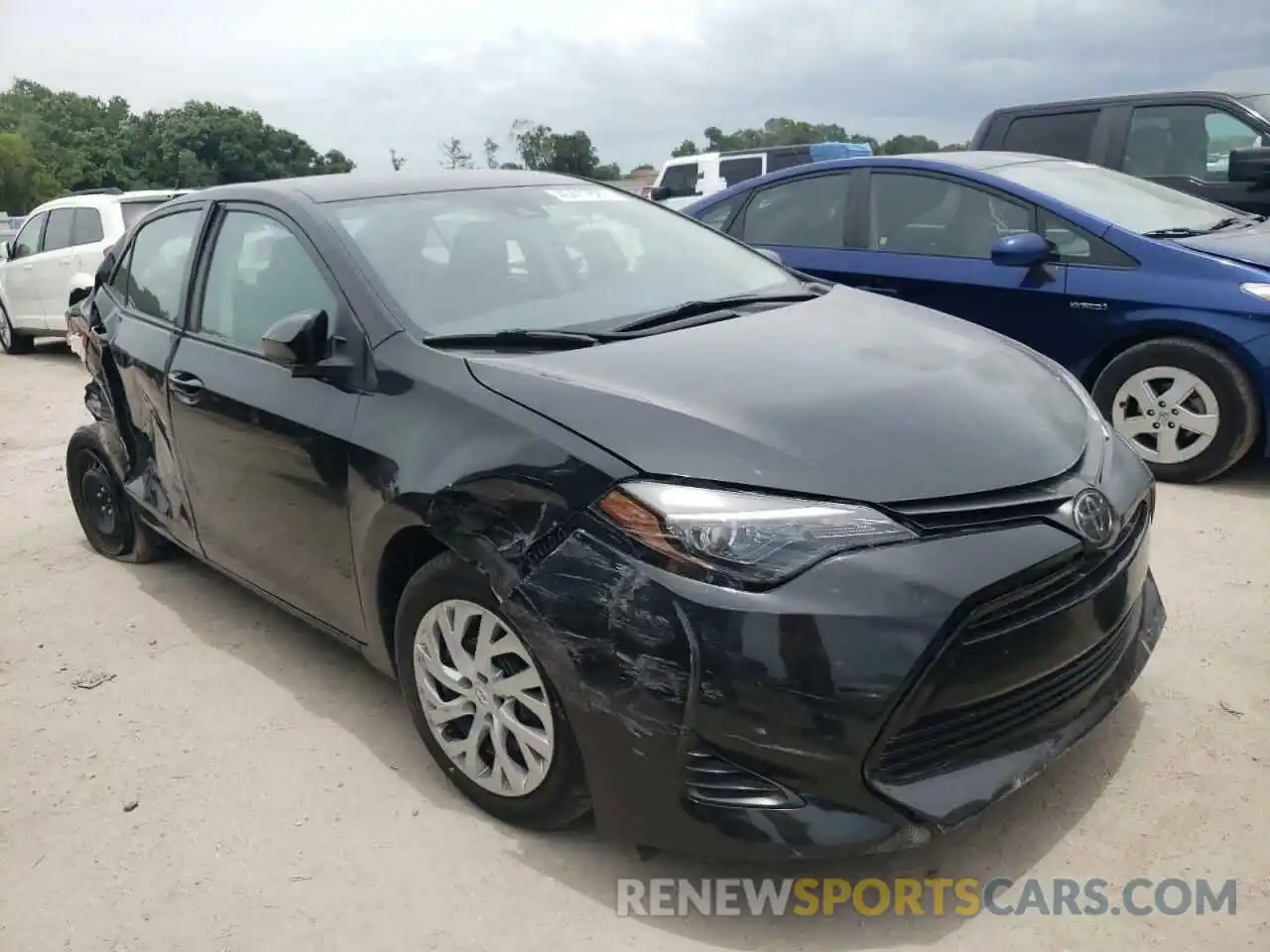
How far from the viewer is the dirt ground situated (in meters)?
2.31

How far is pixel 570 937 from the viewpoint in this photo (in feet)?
7.51

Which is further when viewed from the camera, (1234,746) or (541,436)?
(1234,746)

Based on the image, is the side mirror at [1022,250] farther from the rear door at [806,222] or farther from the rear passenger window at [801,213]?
the rear passenger window at [801,213]

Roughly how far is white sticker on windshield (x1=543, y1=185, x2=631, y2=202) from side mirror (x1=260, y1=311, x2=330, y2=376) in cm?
116

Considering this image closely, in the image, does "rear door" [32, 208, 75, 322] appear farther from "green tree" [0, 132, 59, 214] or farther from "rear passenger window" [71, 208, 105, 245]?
"green tree" [0, 132, 59, 214]

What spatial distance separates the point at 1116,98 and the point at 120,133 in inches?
3144

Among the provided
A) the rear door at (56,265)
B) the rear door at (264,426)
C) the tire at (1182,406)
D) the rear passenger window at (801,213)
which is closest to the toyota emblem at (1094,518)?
the rear door at (264,426)

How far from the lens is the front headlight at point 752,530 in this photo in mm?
2094

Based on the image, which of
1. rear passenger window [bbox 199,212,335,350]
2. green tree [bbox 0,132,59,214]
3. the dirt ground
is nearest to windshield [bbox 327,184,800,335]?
rear passenger window [bbox 199,212,335,350]

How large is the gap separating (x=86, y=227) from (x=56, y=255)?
67cm

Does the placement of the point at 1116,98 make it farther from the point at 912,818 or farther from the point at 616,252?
the point at 912,818

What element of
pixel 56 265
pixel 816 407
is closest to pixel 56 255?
pixel 56 265

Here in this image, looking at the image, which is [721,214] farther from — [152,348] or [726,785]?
→ [726,785]

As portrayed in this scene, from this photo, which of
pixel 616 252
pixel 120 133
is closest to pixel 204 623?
pixel 616 252
